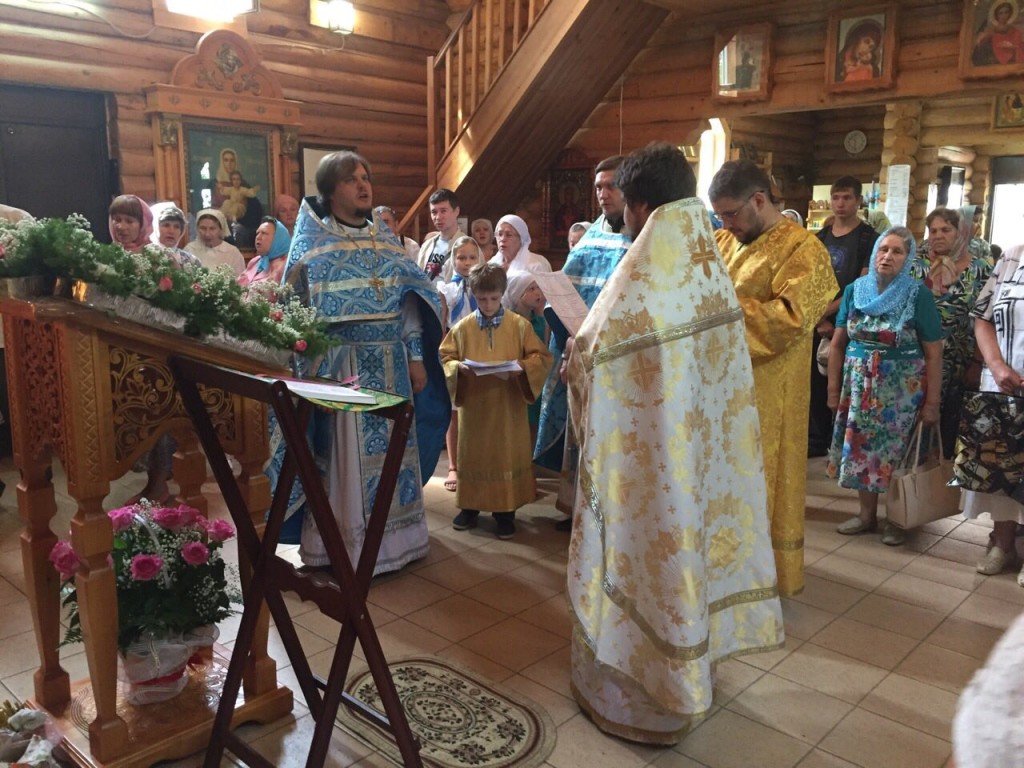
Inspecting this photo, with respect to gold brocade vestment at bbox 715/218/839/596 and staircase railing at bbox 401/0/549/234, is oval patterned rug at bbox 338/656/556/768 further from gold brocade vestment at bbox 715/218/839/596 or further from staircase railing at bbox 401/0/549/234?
staircase railing at bbox 401/0/549/234

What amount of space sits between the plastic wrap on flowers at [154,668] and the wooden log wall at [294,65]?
5416mm

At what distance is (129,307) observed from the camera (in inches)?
80.8

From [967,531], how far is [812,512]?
2.64 ft

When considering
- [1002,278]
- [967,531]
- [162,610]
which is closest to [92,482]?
[162,610]

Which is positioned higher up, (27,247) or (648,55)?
(648,55)

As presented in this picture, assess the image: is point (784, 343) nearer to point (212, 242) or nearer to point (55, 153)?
point (212, 242)

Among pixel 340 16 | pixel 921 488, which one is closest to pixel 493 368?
pixel 921 488

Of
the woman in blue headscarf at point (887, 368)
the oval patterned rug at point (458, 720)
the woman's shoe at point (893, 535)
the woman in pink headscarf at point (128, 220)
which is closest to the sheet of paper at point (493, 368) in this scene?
the oval patterned rug at point (458, 720)

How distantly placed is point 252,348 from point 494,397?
210cm

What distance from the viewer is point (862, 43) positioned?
7.23 m

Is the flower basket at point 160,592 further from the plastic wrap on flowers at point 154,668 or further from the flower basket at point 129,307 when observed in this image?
the flower basket at point 129,307

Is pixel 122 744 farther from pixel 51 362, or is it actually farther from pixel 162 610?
pixel 51 362

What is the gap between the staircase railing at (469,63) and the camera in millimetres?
7820

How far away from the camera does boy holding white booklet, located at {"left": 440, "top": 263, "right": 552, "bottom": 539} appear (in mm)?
4191
